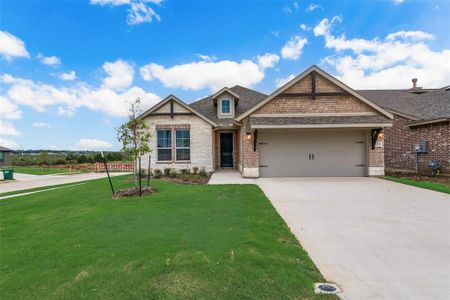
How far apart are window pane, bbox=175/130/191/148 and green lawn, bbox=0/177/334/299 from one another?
28.6 feet

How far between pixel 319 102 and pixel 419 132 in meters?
6.43

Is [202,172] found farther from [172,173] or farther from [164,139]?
[164,139]

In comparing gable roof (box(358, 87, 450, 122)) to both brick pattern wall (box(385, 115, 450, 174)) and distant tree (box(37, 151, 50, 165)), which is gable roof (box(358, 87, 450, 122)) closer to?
brick pattern wall (box(385, 115, 450, 174))

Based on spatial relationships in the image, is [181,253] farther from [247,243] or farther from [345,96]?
[345,96]

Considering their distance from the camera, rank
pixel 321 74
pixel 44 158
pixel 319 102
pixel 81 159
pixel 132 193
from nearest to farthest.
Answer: pixel 132 193
pixel 321 74
pixel 319 102
pixel 44 158
pixel 81 159

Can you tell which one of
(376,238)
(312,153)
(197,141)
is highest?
(197,141)

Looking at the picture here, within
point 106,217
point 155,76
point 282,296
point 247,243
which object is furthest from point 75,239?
point 155,76

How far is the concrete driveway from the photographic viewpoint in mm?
2963

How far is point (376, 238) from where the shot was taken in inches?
175

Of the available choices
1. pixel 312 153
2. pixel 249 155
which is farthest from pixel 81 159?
pixel 312 153

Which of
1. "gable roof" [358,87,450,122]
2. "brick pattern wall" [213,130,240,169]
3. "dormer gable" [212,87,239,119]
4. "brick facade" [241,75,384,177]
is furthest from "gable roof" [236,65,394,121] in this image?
"dormer gable" [212,87,239,119]

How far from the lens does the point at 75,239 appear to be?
456cm

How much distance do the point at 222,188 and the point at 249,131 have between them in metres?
4.12

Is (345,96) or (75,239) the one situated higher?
(345,96)
